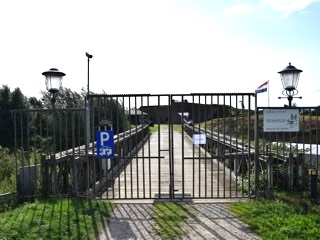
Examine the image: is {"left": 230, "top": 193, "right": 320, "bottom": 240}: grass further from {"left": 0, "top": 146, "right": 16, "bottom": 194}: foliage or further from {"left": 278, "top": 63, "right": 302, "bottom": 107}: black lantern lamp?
Result: {"left": 0, "top": 146, "right": 16, "bottom": 194}: foliage

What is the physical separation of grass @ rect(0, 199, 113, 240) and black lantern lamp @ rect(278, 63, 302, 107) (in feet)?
15.4

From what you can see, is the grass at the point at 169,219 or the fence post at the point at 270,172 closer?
the grass at the point at 169,219

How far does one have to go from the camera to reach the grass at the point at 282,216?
17.4 ft

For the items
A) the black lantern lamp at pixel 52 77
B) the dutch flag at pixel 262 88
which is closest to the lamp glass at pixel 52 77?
the black lantern lamp at pixel 52 77

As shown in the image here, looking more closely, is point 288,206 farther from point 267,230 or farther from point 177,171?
point 177,171

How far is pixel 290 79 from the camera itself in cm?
802

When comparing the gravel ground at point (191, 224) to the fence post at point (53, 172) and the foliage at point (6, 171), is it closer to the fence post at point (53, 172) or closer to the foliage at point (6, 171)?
the fence post at point (53, 172)

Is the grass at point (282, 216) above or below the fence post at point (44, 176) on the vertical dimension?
below

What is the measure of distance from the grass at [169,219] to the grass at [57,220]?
3.09 ft

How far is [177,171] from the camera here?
489 inches

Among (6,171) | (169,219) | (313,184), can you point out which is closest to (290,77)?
(313,184)

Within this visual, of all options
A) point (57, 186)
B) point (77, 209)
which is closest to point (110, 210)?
point (77, 209)

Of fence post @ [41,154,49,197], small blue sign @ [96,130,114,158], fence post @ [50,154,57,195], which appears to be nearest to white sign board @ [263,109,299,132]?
small blue sign @ [96,130,114,158]

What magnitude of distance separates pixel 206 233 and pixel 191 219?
75 centimetres
